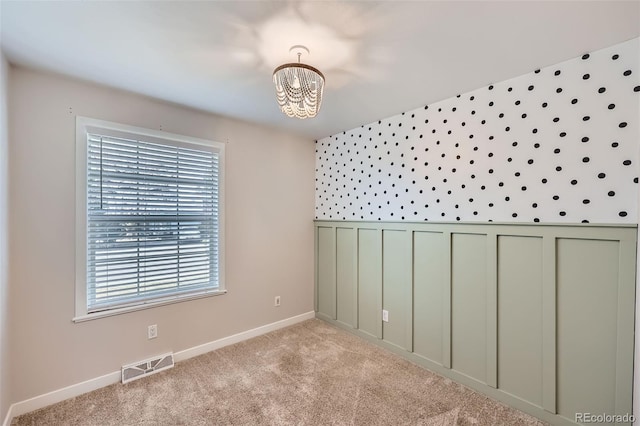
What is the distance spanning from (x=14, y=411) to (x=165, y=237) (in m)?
1.44

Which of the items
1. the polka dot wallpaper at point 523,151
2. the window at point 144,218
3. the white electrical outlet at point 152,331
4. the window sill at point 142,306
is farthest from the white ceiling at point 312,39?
the white electrical outlet at point 152,331

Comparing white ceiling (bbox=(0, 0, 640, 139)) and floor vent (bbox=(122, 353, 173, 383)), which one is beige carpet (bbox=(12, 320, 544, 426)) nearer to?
floor vent (bbox=(122, 353, 173, 383))

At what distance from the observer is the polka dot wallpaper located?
162 cm

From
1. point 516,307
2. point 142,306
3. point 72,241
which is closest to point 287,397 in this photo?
point 142,306

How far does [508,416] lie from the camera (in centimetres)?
191

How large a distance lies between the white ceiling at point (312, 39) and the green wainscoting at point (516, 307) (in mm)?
1129

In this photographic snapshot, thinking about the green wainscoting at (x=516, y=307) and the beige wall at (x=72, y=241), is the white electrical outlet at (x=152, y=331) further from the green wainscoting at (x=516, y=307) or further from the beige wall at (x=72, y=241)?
the green wainscoting at (x=516, y=307)

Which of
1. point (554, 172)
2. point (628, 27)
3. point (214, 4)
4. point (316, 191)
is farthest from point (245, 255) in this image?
point (628, 27)

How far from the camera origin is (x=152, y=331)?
2453 millimetres

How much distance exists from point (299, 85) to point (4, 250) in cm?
212

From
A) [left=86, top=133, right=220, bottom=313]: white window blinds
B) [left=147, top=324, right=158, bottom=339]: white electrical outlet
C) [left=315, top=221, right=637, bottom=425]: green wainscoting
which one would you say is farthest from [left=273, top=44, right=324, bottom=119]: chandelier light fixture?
[left=147, top=324, right=158, bottom=339]: white electrical outlet

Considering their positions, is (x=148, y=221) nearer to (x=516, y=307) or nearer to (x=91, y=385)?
(x=91, y=385)

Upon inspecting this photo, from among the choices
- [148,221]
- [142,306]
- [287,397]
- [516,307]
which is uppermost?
[148,221]

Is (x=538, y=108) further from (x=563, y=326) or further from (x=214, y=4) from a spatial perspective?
(x=214, y=4)
